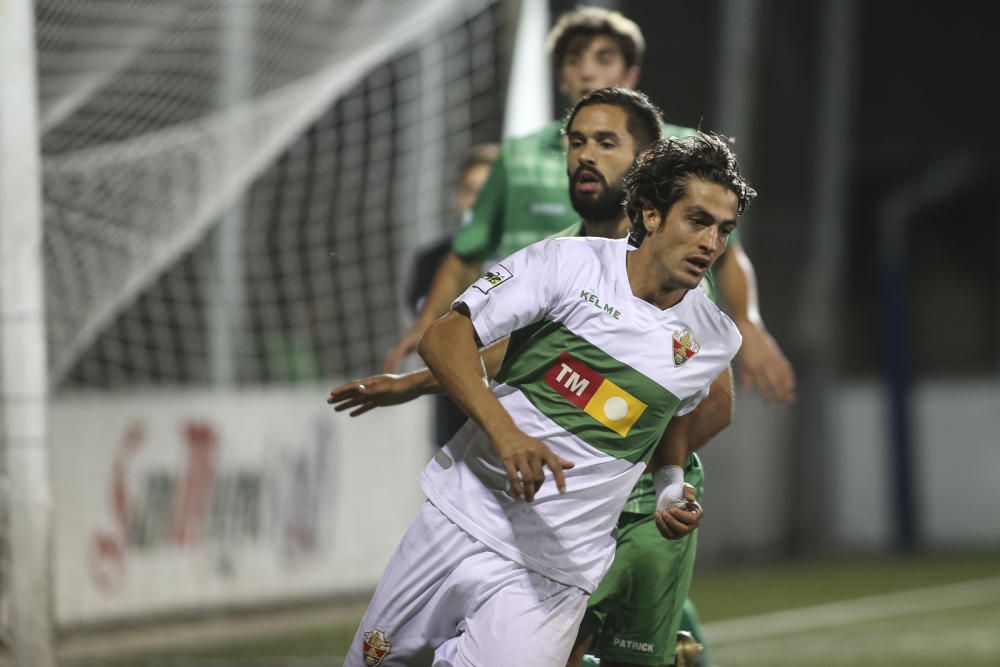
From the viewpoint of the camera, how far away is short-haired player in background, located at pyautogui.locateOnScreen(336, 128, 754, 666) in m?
3.60

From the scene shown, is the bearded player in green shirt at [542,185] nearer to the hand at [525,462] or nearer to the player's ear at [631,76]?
the player's ear at [631,76]

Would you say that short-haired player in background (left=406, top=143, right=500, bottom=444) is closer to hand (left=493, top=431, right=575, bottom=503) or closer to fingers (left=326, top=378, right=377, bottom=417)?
fingers (left=326, top=378, right=377, bottom=417)

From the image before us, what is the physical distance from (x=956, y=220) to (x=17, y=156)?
14614 millimetres

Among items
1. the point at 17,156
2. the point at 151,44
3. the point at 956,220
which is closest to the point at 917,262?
the point at 956,220

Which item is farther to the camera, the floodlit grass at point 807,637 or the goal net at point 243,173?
the goal net at point 243,173

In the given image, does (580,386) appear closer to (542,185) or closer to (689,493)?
(689,493)

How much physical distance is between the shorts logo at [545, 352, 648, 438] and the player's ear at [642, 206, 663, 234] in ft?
1.09

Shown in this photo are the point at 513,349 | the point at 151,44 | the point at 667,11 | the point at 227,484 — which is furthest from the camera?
the point at 667,11

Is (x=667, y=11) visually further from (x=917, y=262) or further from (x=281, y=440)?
(x=917, y=262)

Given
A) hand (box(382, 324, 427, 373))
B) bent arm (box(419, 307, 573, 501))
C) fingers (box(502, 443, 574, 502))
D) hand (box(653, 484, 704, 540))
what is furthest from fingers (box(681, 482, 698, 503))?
hand (box(382, 324, 427, 373))

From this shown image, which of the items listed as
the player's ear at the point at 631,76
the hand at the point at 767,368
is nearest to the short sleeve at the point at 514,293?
the hand at the point at 767,368

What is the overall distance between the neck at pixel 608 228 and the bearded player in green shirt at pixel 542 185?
0.54 meters

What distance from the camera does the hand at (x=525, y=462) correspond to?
10.8 ft

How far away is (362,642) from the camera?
3.77 metres
